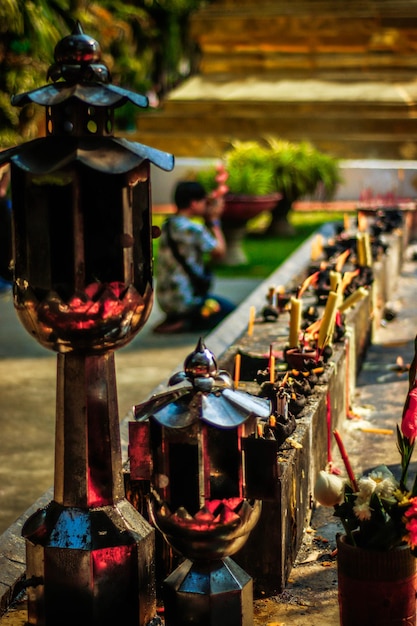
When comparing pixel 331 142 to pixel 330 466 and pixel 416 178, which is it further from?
pixel 330 466

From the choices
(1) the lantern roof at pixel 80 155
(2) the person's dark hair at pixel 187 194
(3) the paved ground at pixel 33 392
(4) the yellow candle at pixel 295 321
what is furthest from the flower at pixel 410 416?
(2) the person's dark hair at pixel 187 194

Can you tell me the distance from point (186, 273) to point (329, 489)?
5.47 metres

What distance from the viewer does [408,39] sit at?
1641cm

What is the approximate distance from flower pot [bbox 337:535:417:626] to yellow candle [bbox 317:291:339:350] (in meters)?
1.56

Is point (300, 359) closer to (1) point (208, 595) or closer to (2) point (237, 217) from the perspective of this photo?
(1) point (208, 595)

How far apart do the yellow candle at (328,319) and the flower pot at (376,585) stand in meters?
1.56

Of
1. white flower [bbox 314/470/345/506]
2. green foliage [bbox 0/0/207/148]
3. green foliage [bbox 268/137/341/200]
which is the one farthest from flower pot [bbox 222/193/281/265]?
white flower [bbox 314/470/345/506]

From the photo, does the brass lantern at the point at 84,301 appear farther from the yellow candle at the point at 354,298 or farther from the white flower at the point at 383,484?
the yellow candle at the point at 354,298

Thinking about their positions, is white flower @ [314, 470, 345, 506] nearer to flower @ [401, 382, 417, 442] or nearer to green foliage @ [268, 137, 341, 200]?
flower @ [401, 382, 417, 442]

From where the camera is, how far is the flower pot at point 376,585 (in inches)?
113

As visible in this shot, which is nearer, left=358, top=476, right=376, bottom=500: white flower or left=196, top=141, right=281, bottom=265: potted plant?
left=358, top=476, right=376, bottom=500: white flower

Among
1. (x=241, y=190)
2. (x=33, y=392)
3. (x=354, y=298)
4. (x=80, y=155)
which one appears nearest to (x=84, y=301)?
(x=80, y=155)

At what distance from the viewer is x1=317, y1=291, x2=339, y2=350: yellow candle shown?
4406 millimetres

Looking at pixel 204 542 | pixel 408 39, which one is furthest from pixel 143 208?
pixel 408 39
